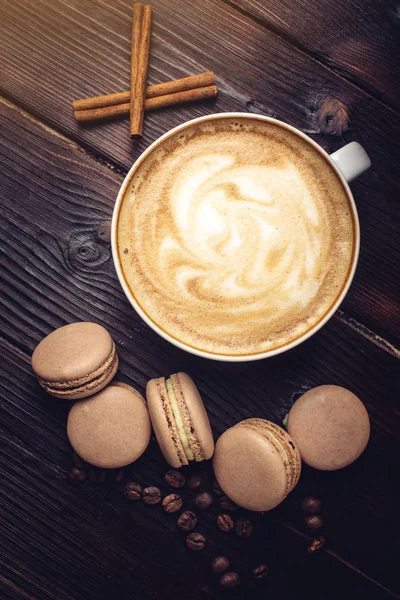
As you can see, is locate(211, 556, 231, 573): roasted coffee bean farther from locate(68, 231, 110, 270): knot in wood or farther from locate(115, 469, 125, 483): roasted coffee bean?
locate(68, 231, 110, 270): knot in wood

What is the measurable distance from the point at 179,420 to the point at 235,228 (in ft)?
1.52

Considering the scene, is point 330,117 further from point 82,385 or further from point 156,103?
point 82,385

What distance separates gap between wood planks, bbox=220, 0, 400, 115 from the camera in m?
1.10

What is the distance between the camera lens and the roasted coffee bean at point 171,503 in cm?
114

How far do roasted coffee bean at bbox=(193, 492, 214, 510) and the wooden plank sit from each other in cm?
3

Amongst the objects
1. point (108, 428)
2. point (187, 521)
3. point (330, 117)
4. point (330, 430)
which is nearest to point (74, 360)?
point (108, 428)

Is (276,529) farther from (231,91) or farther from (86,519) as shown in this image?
(231,91)

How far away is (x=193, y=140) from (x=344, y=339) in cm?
61

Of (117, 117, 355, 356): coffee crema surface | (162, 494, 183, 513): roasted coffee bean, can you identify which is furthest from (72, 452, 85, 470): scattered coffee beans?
(117, 117, 355, 356): coffee crema surface

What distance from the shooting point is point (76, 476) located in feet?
3.68

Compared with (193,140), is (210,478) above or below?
below

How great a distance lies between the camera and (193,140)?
0.94 meters

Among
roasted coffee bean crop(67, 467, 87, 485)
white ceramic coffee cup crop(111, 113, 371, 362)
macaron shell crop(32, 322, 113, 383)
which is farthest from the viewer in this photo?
roasted coffee bean crop(67, 467, 87, 485)

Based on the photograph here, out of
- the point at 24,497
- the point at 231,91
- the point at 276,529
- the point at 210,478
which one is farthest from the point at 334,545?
the point at 231,91
